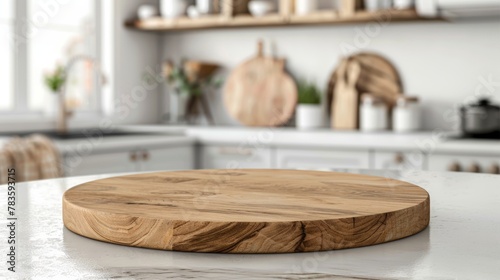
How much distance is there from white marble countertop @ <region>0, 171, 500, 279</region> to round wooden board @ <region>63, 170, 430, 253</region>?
0.04 feet

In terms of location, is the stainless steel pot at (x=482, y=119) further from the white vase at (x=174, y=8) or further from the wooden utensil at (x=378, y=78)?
the white vase at (x=174, y=8)

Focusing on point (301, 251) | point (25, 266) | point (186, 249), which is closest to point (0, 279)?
point (25, 266)

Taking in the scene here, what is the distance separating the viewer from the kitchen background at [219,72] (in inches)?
136

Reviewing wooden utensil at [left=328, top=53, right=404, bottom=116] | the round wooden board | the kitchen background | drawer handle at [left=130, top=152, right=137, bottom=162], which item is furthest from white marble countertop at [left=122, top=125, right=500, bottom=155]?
the round wooden board

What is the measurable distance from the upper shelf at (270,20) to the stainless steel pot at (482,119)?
1.93ft

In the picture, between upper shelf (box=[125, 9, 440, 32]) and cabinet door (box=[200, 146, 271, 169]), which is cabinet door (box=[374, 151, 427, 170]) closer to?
cabinet door (box=[200, 146, 271, 169])

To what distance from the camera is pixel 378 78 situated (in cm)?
405

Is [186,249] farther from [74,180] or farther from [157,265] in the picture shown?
[74,180]

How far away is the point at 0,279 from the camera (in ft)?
2.18

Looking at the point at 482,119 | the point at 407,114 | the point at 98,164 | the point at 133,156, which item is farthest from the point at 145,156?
the point at 482,119

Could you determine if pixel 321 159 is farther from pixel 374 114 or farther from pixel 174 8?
pixel 174 8

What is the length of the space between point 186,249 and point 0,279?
204 mm

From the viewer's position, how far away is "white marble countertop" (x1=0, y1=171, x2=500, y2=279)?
2.24 feet

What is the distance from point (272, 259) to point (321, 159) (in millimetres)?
2835
